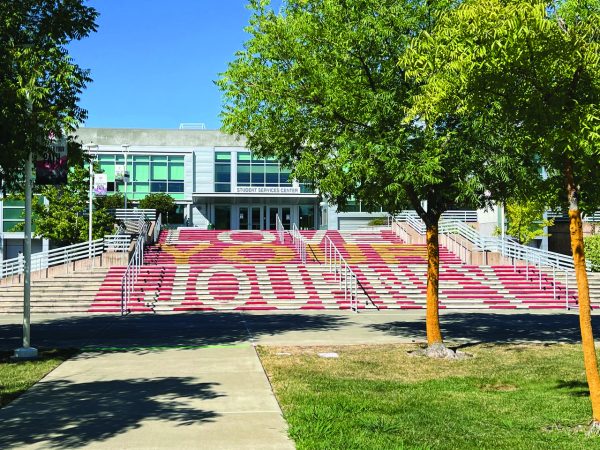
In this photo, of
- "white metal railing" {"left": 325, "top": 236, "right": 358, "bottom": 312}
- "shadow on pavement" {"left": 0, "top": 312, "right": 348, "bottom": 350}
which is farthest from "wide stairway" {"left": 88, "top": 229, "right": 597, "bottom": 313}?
"shadow on pavement" {"left": 0, "top": 312, "right": 348, "bottom": 350}

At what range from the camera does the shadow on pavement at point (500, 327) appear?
14703 mm

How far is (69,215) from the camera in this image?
124ft

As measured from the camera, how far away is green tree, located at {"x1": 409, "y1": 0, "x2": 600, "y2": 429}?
6.29 meters

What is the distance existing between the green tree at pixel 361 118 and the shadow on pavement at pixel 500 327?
3256 mm

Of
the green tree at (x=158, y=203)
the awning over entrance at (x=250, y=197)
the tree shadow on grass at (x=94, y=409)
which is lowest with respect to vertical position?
the tree shadow on grass at (x=94, y=409)

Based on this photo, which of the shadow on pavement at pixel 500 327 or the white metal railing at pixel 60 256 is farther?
the white metal railing at pixel 60 256

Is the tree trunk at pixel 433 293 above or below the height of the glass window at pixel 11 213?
below

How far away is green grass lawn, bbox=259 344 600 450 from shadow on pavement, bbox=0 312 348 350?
3.18m

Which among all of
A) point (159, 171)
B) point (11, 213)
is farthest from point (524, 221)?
point (11, 213)

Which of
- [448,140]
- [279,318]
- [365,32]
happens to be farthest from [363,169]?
A: [279,318]

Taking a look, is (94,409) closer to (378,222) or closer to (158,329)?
(158,329)

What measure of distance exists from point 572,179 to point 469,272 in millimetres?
21666

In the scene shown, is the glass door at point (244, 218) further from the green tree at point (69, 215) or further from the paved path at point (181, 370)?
the paved path at point (181, 370)

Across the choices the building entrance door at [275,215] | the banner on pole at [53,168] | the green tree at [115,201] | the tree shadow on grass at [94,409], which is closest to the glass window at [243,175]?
the building entrance door at [275,215]
